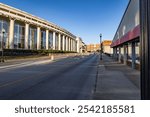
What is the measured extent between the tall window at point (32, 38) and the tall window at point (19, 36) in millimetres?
5050

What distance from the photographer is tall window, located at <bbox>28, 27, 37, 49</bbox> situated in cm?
7244

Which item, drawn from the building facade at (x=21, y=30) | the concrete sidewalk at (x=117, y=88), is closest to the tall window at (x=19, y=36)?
the building facade at (x=21, y=30)

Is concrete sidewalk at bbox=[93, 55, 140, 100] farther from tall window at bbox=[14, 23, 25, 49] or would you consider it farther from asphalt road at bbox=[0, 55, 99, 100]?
tall window at bbox=[14, 23, 25, 49]

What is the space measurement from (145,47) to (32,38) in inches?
2899

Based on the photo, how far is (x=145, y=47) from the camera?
2.78 m

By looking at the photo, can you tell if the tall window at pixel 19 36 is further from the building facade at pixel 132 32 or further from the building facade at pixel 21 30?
the building facade at pixel 132 32

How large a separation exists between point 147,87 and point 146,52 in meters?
0.45

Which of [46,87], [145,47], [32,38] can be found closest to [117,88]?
[46,87]

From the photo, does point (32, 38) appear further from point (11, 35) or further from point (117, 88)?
point (117, 88)

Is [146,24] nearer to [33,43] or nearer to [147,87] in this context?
[147,87]

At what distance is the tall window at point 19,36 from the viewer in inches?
2450

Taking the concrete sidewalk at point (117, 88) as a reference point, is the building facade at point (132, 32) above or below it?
above

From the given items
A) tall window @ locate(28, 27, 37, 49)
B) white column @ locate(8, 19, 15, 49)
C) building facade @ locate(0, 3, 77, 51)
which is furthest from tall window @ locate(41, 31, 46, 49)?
white column @ locate(8, 19, 15, 49)

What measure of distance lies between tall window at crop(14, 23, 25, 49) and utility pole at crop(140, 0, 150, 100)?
6103 centimetres
